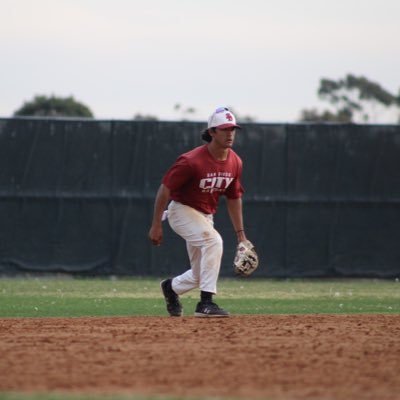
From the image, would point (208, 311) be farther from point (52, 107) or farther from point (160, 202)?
point (52, 107)

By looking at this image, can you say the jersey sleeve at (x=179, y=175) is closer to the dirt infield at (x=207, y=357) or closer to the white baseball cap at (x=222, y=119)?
the white baseball cap at (x=222, y=119)

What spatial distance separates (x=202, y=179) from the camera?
11109mm

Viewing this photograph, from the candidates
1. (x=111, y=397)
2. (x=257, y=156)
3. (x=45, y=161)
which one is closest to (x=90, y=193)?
(x=45, y=161)

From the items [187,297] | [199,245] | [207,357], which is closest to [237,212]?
[199,245]

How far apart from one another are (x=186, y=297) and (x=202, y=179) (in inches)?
218

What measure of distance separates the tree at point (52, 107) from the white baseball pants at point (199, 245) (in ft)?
119

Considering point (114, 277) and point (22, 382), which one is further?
point (114, 277)

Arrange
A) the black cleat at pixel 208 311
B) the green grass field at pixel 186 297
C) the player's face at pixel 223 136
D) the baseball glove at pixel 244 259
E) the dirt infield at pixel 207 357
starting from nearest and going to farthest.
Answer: the dirt infield at pixel 207 357
the player's face at pixel 223 136
the black cleat at pixel 208 311
the baseball glove at pixel 244 259
the green grass field at pixel 186 297

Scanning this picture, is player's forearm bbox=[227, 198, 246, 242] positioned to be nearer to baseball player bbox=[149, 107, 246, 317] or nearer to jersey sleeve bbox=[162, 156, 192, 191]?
baseball player bbox=[149, 107, 246, 317]

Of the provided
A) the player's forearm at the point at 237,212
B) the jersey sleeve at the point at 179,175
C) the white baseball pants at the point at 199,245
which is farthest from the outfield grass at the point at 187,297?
the jersey sleeve at the point at 179,175

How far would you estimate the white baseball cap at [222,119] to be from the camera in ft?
36.5

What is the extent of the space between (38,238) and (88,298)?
186 inches

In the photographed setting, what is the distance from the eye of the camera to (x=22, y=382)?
7027 millimetres

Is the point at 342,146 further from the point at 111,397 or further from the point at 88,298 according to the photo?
the point at 111,397
